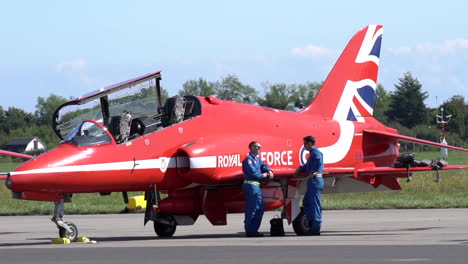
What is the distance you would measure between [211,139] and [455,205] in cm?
1052

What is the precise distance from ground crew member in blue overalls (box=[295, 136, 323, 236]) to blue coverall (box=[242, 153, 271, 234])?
80 cm

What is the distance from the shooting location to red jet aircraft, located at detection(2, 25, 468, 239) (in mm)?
18141

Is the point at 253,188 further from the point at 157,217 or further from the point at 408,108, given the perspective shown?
the point at 408,108

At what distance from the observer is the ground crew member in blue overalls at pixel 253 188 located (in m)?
18.6

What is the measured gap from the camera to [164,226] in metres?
19.7

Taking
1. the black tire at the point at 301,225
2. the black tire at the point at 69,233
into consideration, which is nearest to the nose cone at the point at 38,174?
the black tire at the point at 69,233

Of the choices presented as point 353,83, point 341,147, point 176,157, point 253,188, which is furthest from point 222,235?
point 353,83

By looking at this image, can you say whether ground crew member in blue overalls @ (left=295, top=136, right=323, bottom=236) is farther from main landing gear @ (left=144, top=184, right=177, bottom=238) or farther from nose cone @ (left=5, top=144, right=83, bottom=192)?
nose cone @ (left=5, top=144, right=83, bottom=192)

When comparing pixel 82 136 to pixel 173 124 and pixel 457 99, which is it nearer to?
pixel 173 124

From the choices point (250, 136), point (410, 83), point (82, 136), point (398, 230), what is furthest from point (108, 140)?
point (410, 83)

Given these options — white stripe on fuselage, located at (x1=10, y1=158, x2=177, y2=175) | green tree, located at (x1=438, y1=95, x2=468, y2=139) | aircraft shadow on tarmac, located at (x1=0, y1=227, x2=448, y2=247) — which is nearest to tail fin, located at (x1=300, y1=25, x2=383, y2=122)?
aircraft shadow on tarmac, located at (x1=0, y1=227, x2=448, y2=247)

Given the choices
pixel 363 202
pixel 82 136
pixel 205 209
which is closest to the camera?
pixel 82 136

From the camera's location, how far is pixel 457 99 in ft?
421

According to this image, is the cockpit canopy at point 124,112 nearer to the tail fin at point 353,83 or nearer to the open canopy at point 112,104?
the open canopy at point 112,104
